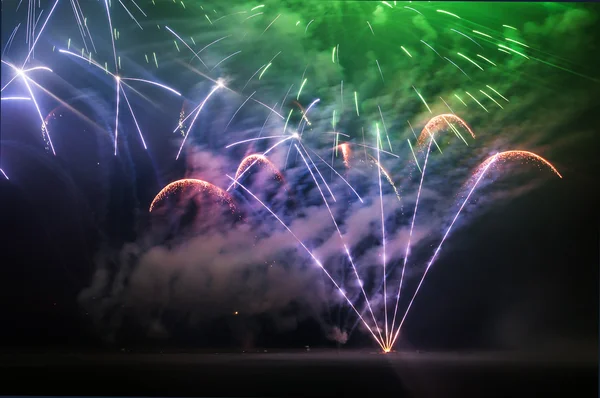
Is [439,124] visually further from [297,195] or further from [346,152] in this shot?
[297,195]

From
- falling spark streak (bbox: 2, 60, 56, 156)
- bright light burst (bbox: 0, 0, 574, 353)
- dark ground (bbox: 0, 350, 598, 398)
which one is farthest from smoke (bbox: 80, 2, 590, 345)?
falling spark streak (bbox: 2, 60, 56, 156)

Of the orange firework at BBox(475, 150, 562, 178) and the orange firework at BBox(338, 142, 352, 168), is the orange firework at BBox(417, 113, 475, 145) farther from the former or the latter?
the orange firework at BBox(338, 142, 352, 168)

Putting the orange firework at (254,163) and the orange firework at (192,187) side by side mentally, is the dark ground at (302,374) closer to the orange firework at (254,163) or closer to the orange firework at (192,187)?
the orange firework at (192,187)

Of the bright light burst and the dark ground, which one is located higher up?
the bright light burst

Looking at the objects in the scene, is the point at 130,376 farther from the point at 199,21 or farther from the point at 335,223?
the point at 199,21

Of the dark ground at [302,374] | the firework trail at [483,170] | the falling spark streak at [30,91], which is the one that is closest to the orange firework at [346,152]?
the firework trail at [483,170]

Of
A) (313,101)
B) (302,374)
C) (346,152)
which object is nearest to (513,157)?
(346,152)
